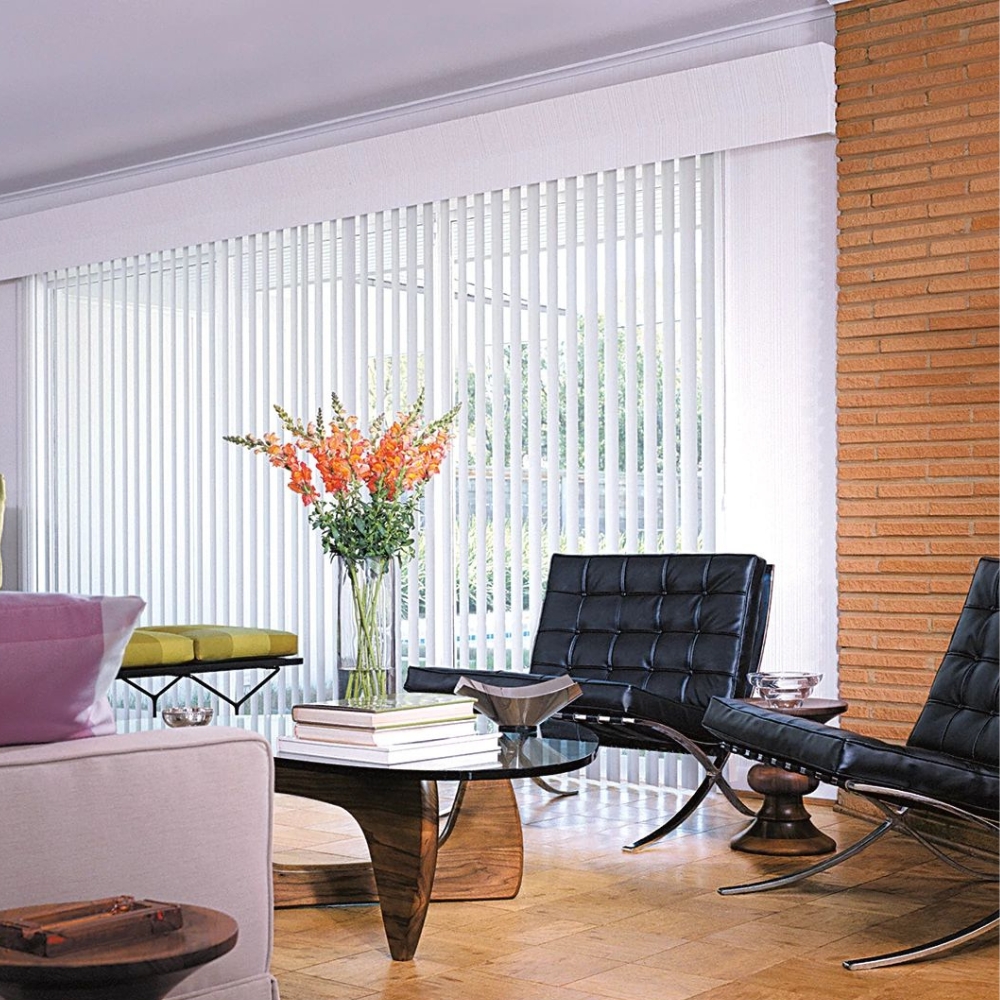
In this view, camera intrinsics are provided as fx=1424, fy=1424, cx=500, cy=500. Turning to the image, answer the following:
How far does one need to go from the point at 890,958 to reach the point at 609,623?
6.56 ft

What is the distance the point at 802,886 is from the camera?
12.2 feet

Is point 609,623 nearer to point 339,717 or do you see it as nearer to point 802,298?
point 802,298

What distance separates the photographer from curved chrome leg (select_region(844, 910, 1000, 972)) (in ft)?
9.66

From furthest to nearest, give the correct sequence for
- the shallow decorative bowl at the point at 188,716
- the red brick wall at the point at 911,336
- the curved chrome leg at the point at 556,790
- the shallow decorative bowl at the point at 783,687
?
1. the curved chrome leg at the point at 556,790
2. the red brick wall at the point at 911,336
3. the shallow decorative bowl at the point at 783,687
4. the shallow decorative bowl at the point at 188,716

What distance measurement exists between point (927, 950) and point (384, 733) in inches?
48.4

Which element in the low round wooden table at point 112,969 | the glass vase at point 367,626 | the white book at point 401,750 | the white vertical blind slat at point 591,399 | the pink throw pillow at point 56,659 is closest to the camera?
the low round wooden table at point 112,969

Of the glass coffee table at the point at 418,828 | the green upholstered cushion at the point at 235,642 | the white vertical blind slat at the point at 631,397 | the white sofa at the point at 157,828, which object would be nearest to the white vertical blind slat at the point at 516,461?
the white vertical blind slat at the point at 631,397

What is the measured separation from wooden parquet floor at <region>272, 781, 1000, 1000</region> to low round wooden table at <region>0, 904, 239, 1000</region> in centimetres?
120

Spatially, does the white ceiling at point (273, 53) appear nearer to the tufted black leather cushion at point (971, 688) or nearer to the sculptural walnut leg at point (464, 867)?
the tufted black leather cushion at point (971, 688)

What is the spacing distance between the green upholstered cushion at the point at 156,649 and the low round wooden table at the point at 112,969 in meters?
3.91

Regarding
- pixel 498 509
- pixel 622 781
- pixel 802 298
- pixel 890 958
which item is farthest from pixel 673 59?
pixel 890 958

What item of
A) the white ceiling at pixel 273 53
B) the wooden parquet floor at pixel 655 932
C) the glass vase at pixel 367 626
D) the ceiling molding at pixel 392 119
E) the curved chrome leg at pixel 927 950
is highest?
the white ceiling at pixel 273 53

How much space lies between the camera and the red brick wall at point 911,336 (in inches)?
186

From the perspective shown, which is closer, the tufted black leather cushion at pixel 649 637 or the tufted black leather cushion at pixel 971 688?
the tufted black leather cushion at pixel 971 688
